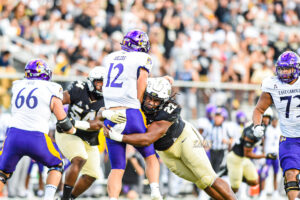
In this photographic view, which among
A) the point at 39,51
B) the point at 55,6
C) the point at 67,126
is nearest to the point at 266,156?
the point at 67,126

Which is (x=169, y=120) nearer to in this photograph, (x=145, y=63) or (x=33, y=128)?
(x=145, y=63)

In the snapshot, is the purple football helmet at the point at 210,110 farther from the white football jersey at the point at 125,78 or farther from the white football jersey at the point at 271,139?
the white football jersey at the point at 125,78

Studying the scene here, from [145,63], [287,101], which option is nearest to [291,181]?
[287,101]

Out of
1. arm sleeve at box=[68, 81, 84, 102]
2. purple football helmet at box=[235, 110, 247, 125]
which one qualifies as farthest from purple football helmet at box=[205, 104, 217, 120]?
arm sleeve at box=[68, 81, 84, 102]

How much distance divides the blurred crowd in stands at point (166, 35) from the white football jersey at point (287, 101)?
5853mm

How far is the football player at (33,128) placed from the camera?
24.0 ft

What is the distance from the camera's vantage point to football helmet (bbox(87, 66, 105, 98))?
342 inches

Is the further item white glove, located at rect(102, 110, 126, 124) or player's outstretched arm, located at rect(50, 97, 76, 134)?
player's outstretched arm, located at rect(50, 97, 76, 134)

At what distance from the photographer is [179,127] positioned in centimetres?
772

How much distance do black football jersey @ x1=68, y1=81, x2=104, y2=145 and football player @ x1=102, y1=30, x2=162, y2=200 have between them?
1.74 meters

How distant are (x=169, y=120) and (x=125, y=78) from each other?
2.39ft

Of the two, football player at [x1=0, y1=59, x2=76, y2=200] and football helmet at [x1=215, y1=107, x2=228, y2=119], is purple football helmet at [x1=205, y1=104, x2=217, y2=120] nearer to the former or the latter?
football helmet at [x1=215, y1=107, x2=228, y2=119]

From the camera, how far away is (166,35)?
1605 centimetres

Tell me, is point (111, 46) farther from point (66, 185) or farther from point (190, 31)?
point (66, 185)
